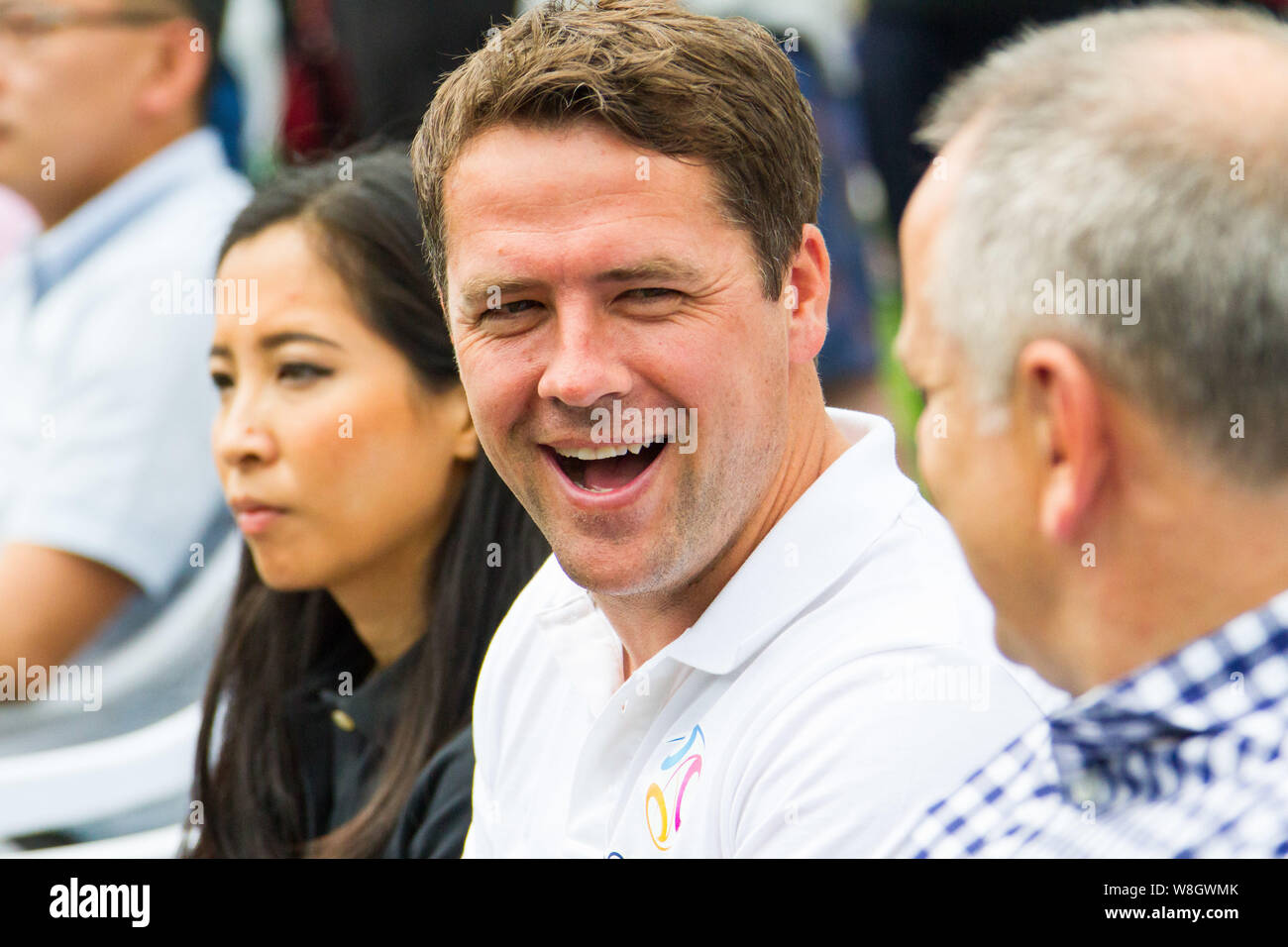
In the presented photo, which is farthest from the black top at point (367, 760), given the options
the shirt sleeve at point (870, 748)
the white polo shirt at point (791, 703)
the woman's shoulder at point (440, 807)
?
the shirt sleeve at point (870, 748)

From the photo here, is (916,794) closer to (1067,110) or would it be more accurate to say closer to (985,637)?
(985,637)

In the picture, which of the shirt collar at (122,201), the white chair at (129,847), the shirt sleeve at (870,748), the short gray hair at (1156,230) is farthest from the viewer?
the shirt collar at (122,201)

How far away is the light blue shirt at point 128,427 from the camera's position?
2572 millimetres

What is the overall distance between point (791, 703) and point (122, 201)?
6.34 feet

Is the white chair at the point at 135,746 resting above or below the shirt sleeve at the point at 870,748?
above

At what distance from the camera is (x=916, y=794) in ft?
4.29

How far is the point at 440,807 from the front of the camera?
204 centimetres

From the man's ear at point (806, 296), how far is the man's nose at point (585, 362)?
22 centimetres

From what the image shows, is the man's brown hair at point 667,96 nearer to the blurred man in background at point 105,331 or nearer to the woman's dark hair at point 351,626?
the woman's dark hair at point 351,626

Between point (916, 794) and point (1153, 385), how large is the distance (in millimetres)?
481

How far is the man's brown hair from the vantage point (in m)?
1.51

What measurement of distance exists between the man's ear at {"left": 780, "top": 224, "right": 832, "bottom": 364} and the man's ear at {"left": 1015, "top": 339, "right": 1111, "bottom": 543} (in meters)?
0.61

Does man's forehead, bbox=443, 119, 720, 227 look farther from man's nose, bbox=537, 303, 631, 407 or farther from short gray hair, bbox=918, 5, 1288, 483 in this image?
short gray hair, bbox=918, 5, 1288, 483

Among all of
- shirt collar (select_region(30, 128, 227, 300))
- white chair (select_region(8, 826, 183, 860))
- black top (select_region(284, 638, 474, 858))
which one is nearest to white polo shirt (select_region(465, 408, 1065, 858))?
black top (select_region(284, 638, 474, 858))
